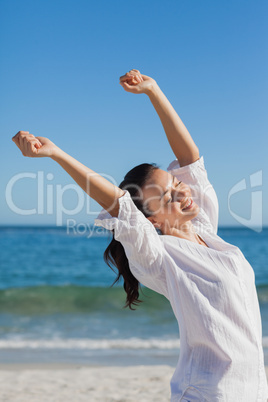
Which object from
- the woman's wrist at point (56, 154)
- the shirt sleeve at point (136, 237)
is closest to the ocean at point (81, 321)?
the shirt sleeve at point (136, 237)

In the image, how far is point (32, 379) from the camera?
508 cm

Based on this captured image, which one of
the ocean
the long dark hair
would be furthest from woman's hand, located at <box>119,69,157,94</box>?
the ocean

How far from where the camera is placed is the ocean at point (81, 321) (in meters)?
6.49

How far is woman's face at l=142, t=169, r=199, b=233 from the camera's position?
2.02 metres

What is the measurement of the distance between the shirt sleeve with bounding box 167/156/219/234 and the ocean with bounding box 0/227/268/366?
0.47 metres

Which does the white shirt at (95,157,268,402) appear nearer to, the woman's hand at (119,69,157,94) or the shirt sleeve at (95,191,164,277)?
the shirt sleeve at (95,191,164,277)

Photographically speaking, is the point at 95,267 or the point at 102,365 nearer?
the point at 102,365

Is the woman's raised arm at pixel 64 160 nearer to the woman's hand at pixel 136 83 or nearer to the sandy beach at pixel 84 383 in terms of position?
the woman's hand at pixel 136 83

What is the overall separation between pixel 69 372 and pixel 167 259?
4016 millimetres

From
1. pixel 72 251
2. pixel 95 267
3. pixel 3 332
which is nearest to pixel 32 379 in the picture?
pixel 3 332

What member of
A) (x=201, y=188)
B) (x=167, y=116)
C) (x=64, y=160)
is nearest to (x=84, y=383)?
(x=201, y=188)

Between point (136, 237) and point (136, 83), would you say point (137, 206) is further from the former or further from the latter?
point (136, 83)

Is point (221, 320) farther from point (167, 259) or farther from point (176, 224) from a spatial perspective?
point (176, 224)

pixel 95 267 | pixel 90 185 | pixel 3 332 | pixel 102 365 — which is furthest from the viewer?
pixel 95 267
